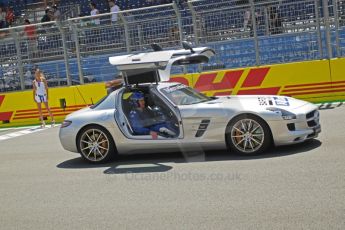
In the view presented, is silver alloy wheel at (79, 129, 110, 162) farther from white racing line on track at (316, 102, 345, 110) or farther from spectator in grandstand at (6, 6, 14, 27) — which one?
spectator in grandstand at (6, 6, 14, 27)

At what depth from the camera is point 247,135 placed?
8.52m

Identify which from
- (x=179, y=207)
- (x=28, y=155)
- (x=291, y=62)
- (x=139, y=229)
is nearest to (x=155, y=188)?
(x=179, y=207)

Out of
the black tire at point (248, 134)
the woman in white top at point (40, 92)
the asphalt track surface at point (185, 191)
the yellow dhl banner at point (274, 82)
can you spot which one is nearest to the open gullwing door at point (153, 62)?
the asphalt track surface at point (185, 191)

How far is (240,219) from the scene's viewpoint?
18.4 feet

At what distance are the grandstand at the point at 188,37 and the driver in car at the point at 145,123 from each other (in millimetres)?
7452

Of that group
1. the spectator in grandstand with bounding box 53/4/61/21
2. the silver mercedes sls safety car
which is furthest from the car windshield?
the spectator in grandstand with bounding box 53/4/61/21

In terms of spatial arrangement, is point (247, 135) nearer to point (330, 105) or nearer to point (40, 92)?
point (330, 105)

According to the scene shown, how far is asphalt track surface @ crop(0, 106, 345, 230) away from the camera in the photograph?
571cm

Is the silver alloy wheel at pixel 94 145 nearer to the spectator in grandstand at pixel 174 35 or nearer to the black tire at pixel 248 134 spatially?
the black tire at pixel 248 134

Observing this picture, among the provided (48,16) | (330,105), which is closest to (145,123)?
(330,105)

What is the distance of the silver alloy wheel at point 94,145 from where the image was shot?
370 inches

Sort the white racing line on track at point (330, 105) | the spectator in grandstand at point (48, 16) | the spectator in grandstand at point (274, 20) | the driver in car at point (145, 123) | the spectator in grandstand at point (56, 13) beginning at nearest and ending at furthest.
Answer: the driver in car at point (145, 123)
the white racing line on track at point (330, 105)
the spectator in grandstand at point (274, 20)
the spectator in grandstand at point (48, 16)
the spectator in grandstand at point (56, 13)

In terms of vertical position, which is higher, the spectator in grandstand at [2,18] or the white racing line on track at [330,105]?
the spectator in grandstand at [2,18]

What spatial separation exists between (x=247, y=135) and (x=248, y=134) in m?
0.02
